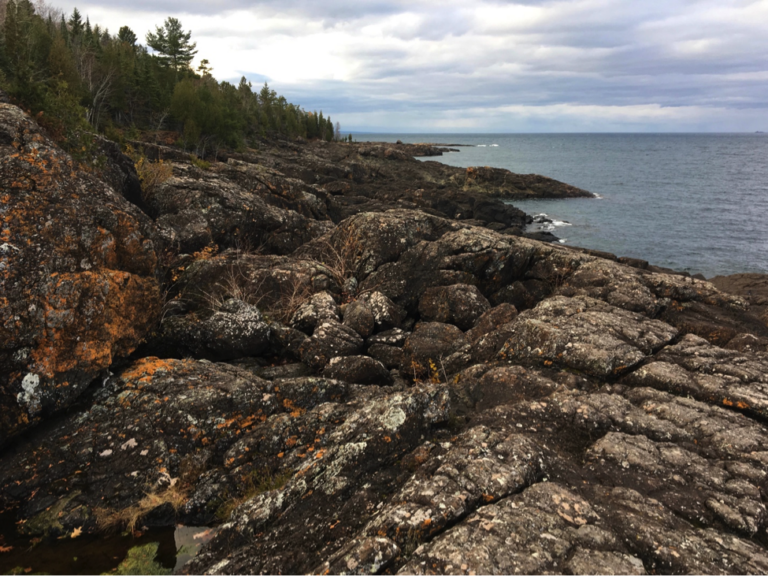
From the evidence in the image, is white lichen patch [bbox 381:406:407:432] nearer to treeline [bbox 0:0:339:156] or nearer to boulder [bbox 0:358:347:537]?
boulder [bbox 0:358:347:537]

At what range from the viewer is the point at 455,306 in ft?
35.7

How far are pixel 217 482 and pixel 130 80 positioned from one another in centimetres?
6109

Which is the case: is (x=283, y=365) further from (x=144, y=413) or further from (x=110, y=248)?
(x=110, y=248)

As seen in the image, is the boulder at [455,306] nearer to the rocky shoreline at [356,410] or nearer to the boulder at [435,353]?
the rocky shoreline at [356,410]

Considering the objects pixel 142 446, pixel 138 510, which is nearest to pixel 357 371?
pixel 142 446

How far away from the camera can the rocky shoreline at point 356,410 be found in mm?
3807

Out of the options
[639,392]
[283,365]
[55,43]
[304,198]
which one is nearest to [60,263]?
[283,365]

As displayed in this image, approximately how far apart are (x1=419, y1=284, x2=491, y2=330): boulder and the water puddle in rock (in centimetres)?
724

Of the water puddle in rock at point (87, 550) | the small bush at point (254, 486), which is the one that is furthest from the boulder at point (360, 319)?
the water puddle in rock at point (87, 550)

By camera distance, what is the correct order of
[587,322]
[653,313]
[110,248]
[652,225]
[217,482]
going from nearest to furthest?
[217,482] → [110,248] → [587,322] → [653,313] → [652,225]

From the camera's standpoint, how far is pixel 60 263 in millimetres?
6531

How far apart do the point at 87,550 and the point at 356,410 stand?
360 centimetres

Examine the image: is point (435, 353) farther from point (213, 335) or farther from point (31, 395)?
point (31, 395)

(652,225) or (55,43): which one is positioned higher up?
(55,43)
